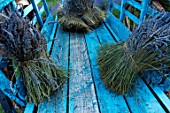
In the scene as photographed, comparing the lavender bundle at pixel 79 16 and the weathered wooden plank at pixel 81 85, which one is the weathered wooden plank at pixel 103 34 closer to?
the lavender bundle at pixel 79 16

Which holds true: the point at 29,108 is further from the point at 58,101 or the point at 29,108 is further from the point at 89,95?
the point at 89,95

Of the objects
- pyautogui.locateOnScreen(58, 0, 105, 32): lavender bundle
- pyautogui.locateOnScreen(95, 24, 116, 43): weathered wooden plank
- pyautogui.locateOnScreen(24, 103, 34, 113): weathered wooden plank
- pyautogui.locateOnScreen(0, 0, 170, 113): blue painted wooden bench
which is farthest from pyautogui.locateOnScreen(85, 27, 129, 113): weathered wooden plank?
pyautogui.locateOnScreen(58, 0, 105, 32): lavender bundle

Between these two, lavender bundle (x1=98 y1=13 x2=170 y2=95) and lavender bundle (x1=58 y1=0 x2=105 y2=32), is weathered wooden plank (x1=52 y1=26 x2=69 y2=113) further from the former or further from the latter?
lavender bundle (x1=98 y1=13 x2=170 y2=95)

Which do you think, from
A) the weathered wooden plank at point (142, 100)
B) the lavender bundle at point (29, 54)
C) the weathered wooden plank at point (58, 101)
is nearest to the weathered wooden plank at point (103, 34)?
the weathered wooden plank at point (58, 101)

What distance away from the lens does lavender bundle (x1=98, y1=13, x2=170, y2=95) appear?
118 centimetres

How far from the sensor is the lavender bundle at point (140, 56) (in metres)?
1.18

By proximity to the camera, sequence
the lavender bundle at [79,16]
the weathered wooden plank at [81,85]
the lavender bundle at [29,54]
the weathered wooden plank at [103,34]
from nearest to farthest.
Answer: the lavender bundle at [29,54] < the weathered wooden plank at [81,85] < the weathered wooden plank at [103,34] < the lavender bundle at [79,16]

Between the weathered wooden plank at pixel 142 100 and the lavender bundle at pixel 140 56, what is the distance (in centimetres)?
7

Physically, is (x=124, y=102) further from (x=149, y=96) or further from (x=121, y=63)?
(x=121, y=63)

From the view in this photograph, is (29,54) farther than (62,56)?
No

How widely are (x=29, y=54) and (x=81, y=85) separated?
0.52 m

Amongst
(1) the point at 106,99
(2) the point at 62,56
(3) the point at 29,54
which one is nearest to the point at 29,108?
(3) the point at 29,54

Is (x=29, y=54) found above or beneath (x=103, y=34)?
above

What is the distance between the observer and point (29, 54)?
1243mm
